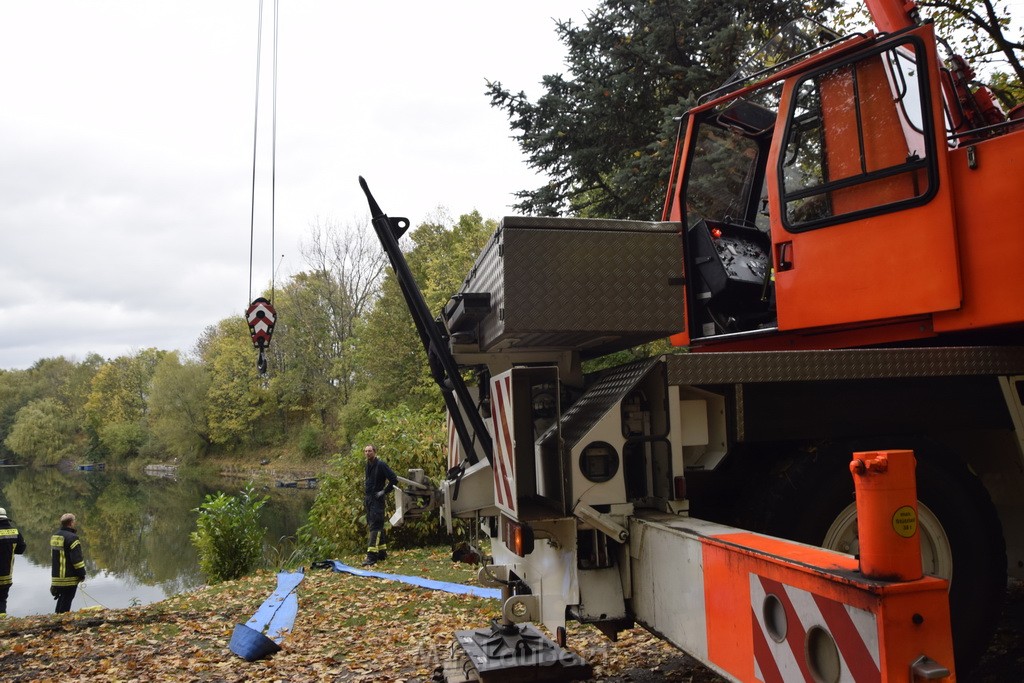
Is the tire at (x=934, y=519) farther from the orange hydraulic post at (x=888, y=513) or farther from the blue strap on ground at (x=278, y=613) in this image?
the blue strap on ground at (x=278, y=613)

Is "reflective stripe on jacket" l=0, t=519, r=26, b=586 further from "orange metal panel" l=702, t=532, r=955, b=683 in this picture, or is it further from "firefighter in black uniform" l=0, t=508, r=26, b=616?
"orange metal panel" l=702, t=532, r=955, b=683

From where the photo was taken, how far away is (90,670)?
6.81 metres

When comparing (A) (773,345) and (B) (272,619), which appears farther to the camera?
(B) (272,619)

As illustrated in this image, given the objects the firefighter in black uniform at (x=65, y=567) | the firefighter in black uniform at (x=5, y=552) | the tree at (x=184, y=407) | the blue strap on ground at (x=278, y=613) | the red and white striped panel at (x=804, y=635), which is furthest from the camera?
the tree at (x=184, y=407)

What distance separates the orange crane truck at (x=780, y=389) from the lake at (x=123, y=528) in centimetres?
1172

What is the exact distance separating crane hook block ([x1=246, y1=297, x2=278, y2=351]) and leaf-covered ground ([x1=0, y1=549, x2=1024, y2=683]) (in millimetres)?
3404

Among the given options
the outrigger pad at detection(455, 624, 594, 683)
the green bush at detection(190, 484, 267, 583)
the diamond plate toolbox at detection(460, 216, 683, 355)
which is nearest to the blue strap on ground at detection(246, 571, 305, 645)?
the green bush at detection(190, 484, 267, 583)

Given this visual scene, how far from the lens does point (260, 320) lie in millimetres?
11148

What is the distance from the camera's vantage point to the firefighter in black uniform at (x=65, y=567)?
11.7 metres

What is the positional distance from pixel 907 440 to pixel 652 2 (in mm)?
11501

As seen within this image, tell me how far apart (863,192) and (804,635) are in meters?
2.67

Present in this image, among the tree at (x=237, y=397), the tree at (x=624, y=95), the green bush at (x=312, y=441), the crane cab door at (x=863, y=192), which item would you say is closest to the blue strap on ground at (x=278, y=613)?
the crane cab door at (x=863, y=192)

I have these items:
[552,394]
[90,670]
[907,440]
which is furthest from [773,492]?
[90,670]

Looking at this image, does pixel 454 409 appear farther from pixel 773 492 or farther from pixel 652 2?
pixel 652 2
